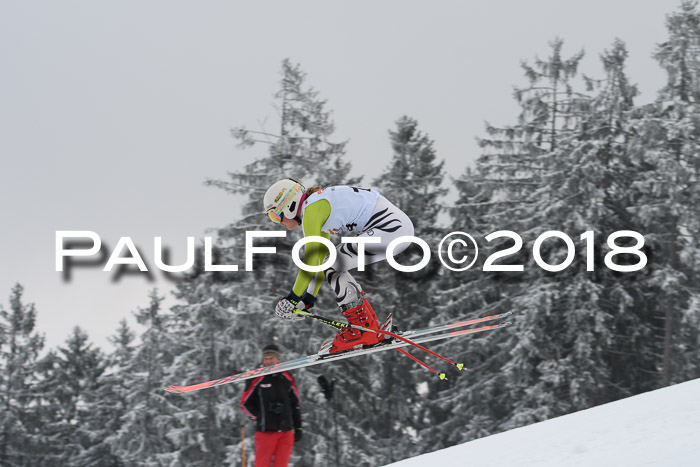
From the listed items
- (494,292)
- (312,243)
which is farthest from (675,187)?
(312,243)

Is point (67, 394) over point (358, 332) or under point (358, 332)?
under

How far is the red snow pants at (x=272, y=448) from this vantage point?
21.6ft

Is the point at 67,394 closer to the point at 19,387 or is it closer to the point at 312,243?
the point at 19,387

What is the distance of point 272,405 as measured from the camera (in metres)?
6.57

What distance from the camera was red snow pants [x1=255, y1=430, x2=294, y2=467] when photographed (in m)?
6.57

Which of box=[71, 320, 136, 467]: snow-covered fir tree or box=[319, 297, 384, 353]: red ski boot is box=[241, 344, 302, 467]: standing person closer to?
box=[319, 297, 384, 353]: red ski boot

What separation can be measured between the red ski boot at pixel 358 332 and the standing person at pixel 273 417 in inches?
22.4

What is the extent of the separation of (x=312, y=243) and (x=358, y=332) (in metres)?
1.31

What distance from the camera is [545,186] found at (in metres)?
21.9

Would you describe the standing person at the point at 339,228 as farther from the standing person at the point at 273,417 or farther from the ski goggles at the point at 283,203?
the standing person at the point at 273,417

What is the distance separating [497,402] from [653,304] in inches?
214

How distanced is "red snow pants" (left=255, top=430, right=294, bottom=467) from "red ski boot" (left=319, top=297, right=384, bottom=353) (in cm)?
89

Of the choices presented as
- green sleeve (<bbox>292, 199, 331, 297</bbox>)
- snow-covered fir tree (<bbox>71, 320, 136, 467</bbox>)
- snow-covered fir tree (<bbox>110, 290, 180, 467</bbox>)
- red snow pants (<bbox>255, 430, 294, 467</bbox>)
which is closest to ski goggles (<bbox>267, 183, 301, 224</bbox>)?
green sleeve (<bbox>292, 199, 331, 297</bbox>)

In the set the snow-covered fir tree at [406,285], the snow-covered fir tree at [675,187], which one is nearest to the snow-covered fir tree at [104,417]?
the snow-covered fir tree at [406,285]
